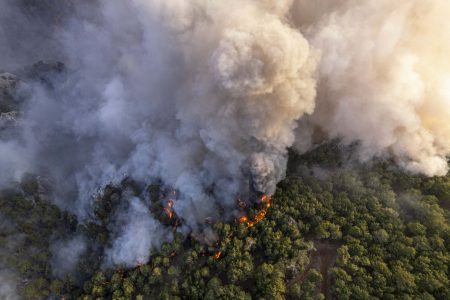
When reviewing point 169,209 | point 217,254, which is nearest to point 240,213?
point 217,254

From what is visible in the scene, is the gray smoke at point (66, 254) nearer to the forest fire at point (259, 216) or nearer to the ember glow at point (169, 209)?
the ember glow at point (169, 209)

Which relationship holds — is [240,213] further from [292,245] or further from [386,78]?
[386,78]

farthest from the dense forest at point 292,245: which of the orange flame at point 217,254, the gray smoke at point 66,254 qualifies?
the gray smoke at point 66,254

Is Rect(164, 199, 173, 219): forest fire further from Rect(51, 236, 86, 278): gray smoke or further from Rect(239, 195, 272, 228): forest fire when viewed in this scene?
Rect(51, 236, 86, 278): gray smoke

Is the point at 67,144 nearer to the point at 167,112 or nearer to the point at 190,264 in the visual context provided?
the point at 167,112

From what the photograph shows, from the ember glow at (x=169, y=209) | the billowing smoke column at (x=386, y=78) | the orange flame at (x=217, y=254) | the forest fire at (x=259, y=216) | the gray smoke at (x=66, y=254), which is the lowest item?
the gray smoke at (x=66, y=254)

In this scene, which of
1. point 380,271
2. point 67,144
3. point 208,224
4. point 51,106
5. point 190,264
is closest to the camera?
point 380,271

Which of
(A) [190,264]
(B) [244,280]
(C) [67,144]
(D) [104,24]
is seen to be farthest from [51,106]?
(B) [244,280]
